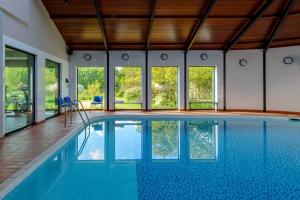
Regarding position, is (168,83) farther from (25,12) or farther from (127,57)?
(25,12)

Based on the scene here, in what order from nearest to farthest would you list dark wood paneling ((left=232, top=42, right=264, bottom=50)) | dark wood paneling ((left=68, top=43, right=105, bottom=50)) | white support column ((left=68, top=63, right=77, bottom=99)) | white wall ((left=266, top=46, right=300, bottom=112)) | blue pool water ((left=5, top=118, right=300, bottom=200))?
blue pool water ((left=5, top=118, right=300, bottom=200))
white wall ((left=266, top=46, right=300, bottom=112))
dark wood paneling ((left=232, top=42, right=264, bottom=50))
dark wood paneling ((left=68, top=43, right=105, bottom=50))
white support column ((left=68, top=63, right=77, bottom=99))

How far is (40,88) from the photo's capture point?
7.72 metres

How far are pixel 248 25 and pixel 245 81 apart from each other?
9.48 feet

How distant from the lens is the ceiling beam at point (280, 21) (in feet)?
25.1

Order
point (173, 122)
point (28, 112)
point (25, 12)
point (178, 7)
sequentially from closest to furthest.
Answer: point (25, 12) → point (28, 112) → point (178, 7) → point (173, 122)

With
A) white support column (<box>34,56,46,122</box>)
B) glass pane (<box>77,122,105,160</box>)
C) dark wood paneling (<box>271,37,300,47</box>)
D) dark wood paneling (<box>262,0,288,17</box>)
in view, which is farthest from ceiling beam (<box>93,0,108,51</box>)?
dark wood paneling (<box>271,37,300,47</box>)

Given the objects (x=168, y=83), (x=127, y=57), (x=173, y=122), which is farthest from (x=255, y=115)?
(x=127, y=57)

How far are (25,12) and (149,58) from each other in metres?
5.59

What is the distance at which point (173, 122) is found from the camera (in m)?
8.98

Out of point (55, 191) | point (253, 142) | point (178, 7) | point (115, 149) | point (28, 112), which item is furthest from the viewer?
point (178, 7)

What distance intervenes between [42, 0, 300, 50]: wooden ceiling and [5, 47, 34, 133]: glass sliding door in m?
2.15

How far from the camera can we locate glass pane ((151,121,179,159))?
4.98 m

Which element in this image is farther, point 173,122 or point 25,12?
point 173,122

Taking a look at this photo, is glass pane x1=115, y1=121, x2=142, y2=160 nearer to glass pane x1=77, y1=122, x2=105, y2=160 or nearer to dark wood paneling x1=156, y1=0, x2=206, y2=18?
glass pane x1=77, y1=122, x2=105, y2=160
